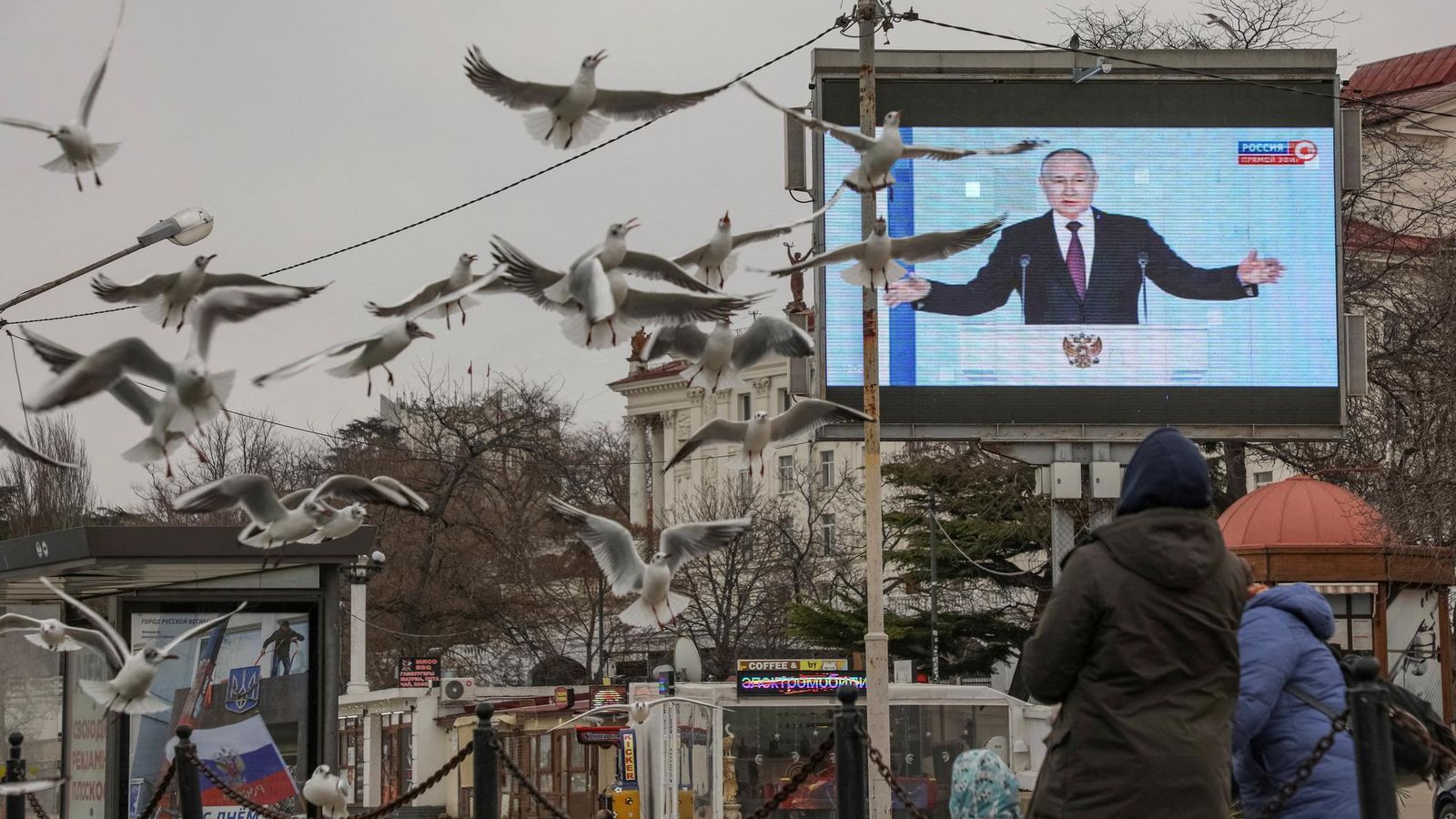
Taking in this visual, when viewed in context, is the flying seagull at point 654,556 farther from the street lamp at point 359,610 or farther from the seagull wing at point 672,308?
the street lamp at point 359,610

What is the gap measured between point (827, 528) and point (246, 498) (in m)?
54.6

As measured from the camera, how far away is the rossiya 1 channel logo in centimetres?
2067

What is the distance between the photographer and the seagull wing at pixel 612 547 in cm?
770

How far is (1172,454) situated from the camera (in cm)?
543

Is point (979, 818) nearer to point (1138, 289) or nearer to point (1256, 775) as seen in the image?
point (1256, 775)

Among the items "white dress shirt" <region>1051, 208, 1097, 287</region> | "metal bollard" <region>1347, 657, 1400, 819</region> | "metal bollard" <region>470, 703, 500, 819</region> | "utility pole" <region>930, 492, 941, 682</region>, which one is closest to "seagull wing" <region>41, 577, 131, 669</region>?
"metal bollard" <region>470, 703, 500, 819</region>

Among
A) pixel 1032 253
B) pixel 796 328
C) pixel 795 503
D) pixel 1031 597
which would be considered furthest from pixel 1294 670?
pixel 795 503

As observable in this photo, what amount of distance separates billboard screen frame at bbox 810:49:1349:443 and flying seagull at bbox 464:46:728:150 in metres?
11.4

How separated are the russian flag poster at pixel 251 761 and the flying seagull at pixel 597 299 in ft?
21.3

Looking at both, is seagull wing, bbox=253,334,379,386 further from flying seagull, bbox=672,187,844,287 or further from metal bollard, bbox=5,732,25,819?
metal bollard, bbox=5,732,25,819

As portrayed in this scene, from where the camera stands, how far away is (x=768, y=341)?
8.04 metres

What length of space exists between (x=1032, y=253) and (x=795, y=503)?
54.3 meters

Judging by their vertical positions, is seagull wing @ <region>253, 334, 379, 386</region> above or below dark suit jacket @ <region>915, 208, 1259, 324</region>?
below

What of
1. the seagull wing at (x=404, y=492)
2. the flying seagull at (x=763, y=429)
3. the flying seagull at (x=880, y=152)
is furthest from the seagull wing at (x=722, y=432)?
the seagull wing at (x=404, y=492)
